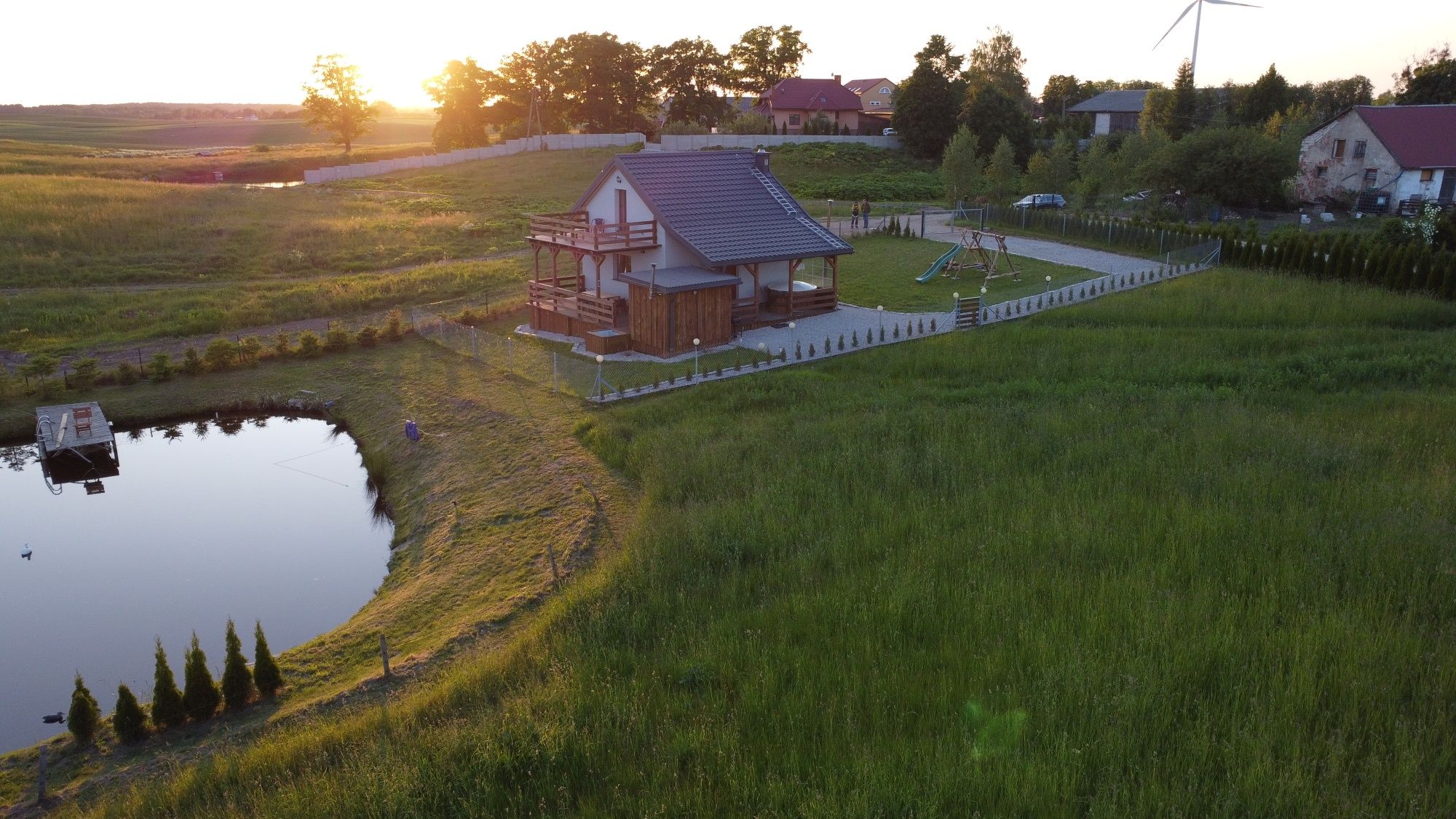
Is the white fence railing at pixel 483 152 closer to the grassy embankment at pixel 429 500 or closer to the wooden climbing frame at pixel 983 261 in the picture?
the wooden climbing frame at pixel 983 261

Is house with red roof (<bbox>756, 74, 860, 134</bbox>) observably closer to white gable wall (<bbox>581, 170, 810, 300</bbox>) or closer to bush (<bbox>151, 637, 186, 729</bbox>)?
white gable wall (<bbox>581, 170, 810, 300</bbox>)

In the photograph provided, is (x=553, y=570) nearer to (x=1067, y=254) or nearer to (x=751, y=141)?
(x=1067, y=254)

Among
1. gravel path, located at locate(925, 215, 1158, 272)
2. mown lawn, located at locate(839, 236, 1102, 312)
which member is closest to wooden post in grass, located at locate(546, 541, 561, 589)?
mown lawn, located at locate(839, 236, 1102, 312)

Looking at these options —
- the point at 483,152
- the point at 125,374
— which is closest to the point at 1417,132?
the point at 125,374

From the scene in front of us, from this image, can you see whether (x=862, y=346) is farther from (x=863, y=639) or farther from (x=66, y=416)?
(x=66, y=416)

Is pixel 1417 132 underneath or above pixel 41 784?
above

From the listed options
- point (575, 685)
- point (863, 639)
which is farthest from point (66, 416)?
point (863, 639)

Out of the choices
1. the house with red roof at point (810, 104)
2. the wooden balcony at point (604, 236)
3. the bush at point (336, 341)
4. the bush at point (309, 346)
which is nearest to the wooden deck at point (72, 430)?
the bush at point (309, 346)
